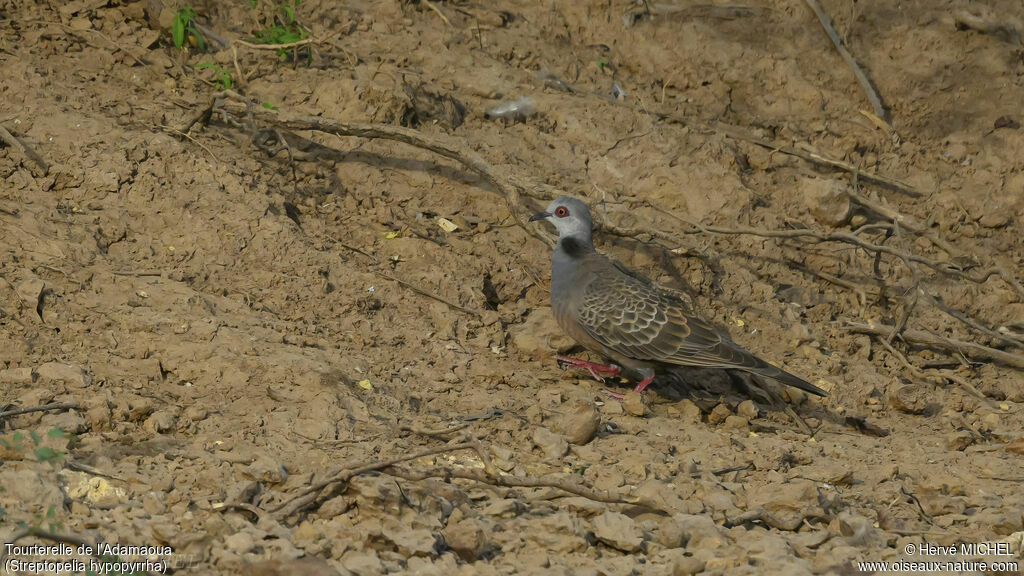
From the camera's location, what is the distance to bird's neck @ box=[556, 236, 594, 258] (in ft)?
20.1

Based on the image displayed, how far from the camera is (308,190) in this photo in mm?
6355

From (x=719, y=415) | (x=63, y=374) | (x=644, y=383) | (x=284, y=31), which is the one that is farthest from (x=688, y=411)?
(x=284, y=31)

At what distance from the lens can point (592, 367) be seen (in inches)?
236

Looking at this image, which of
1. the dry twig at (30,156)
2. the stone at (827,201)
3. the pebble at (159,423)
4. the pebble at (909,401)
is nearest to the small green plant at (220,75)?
the dry twig at (30,156)

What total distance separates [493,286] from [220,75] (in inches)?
89.0

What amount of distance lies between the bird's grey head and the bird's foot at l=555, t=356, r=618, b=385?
0.75 meters

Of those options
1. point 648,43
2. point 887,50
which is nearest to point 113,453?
point 648,43

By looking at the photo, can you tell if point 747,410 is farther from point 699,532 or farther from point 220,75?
point 220,75

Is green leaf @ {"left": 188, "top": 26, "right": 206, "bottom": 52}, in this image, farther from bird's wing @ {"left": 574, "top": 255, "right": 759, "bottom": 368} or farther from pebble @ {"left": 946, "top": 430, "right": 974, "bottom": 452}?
pebble @ {"left": 946, "top": 430, "right": 974, "bottom": 452}

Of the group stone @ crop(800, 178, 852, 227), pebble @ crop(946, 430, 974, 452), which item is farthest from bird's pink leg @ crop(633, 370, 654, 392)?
stone @ crop(800, 178, 852, 227)

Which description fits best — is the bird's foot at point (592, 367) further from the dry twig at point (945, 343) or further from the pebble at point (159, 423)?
the pebble at point (159, 423)

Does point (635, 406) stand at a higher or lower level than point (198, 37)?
lower

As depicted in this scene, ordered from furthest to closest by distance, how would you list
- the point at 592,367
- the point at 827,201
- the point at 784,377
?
the point at 827,201, the point at 592,367, the point at 784,377

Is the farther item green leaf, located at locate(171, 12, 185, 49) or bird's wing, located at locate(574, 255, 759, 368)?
Result: green leaf, located at locate(171, 12, 185, 49)
